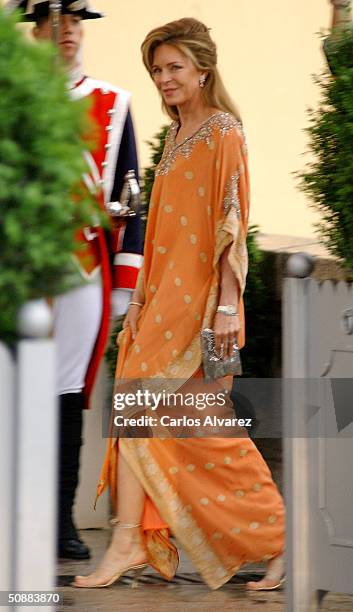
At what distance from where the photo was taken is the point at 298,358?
12.1 ft

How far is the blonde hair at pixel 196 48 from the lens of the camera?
4379mm

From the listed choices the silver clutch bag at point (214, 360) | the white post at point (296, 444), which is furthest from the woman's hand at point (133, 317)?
the white post at point (296, 444)

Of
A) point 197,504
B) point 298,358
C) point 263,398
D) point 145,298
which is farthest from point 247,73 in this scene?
point 298,358

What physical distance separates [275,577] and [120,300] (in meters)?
0.99

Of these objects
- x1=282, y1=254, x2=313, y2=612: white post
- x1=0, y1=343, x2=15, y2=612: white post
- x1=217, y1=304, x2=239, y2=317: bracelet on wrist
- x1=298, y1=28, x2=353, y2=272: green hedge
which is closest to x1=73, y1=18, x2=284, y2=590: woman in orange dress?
x1=217, y1=304, x2=239, y2=317: bracelet on wrist

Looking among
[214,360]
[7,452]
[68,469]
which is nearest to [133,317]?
[214,360]

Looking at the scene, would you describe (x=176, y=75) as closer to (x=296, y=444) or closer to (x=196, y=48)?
(x=196, y=48)

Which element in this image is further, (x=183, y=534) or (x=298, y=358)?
(x=183, y=534)

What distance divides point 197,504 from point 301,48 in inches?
112

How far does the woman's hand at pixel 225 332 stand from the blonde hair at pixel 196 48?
1.93ft

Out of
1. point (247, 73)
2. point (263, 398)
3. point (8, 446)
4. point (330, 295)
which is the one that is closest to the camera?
point (8, 446)

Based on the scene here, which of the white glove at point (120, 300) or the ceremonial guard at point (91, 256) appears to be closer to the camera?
the ceremonial guard at point (91, 256)

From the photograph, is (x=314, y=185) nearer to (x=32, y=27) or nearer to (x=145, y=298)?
(x=145, y=298)

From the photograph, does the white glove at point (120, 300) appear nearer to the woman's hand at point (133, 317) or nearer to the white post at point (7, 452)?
the woman's hand at point (133, 317)
